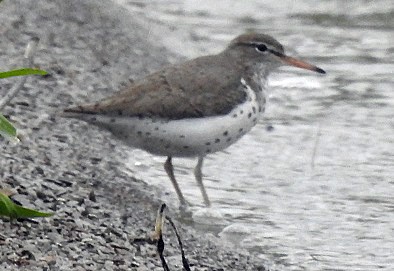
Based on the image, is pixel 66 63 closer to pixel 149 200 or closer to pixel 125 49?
pixel 125 49

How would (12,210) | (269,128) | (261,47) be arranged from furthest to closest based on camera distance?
(269,128) < (261,47) < (12,210)

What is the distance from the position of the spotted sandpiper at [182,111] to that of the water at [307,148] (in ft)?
1.34

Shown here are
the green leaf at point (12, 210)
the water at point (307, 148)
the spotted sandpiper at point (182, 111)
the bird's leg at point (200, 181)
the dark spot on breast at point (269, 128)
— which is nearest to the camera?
the green leaf at point (12, 210)

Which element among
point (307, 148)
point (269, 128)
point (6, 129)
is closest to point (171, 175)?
point (307, 148)

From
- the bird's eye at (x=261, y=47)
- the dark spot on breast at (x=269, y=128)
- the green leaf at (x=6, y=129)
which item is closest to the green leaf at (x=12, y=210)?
the green leaf at (x=6, y=129)

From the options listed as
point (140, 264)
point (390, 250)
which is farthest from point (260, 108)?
point (140, 264)

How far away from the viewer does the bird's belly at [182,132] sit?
6.07m

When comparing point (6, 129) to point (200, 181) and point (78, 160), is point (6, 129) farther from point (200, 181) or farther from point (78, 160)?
point (200, 181)

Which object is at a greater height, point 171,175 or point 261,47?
point 261,47

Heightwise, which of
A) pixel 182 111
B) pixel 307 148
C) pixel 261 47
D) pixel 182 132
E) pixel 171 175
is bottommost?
pixel 171 175

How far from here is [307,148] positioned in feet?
25.1

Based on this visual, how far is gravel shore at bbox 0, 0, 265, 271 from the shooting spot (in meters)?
4.46

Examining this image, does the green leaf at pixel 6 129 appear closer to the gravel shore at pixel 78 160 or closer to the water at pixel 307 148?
the gravel shore at pixel 78 160

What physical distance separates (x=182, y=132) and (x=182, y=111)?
12 cm
